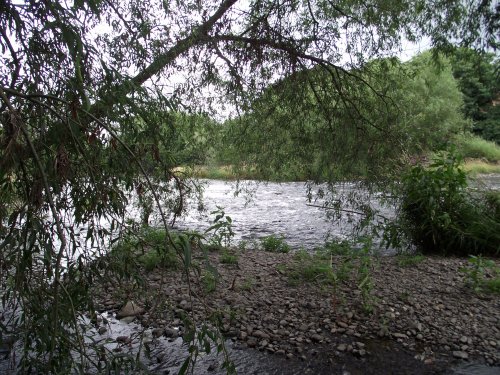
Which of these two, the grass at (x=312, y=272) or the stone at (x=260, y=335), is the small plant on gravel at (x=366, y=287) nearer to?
the grass at (x=312, y=272)

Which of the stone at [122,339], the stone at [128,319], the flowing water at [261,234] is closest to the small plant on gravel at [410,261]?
the flowing water at [261,234]

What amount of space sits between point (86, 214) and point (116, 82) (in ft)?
2.51

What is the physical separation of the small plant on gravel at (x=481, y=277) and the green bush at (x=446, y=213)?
47.9 inches

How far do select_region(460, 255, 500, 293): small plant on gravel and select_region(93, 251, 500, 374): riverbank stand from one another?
9 cm

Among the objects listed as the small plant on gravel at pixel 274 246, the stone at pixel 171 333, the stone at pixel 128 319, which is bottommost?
the stone at pixel 128 319

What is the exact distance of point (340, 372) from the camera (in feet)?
11.9

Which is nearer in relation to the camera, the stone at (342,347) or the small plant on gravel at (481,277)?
the stone at (342,347)

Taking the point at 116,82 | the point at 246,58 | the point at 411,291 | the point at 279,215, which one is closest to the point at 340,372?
the point at 411,291

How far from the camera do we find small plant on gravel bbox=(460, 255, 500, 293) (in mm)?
4957

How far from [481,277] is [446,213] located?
54.5 inches

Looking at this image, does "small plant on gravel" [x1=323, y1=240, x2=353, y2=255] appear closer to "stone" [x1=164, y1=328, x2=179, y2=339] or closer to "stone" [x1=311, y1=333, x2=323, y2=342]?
"stone" [x1=311, y1=333, x2=323, y2=342]

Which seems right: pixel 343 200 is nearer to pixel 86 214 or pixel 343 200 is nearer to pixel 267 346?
pixel 267 346

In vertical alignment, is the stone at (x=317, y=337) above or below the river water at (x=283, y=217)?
below

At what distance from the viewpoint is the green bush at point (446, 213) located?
256 inches
